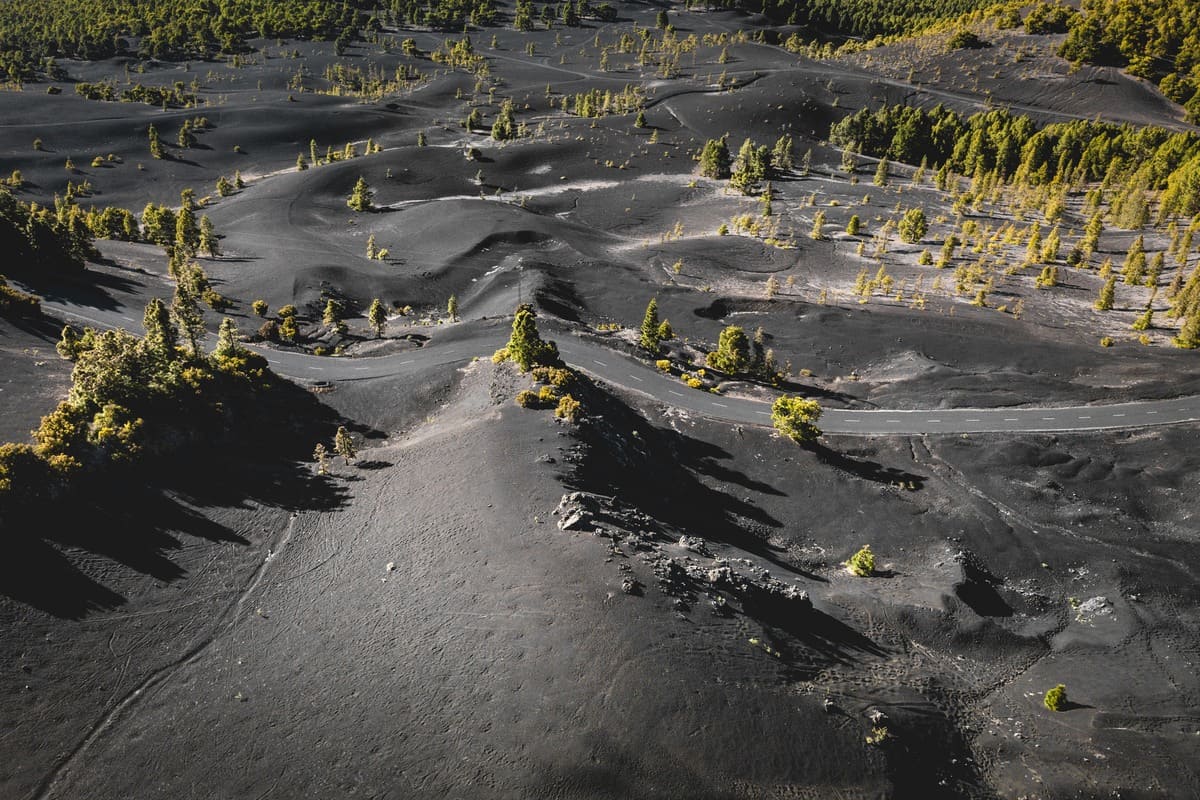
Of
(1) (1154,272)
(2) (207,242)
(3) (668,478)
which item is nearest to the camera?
(3) (668,478)

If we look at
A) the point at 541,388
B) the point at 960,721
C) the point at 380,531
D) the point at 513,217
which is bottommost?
the point at 960,721

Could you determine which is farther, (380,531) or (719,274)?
(719,274)

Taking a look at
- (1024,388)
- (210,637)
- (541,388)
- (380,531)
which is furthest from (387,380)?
(1024,388)

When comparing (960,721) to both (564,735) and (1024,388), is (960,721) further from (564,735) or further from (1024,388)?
(1024,388)

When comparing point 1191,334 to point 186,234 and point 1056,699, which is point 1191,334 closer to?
point 1056,699

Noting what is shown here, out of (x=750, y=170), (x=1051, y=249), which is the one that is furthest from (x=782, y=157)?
(x=1051, y=249)

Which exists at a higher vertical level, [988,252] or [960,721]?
[988,252]
